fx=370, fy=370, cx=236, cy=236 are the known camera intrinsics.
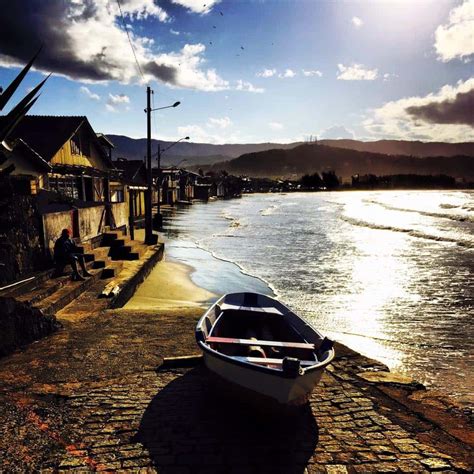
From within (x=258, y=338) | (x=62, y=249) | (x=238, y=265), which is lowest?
(x=238, y=265)

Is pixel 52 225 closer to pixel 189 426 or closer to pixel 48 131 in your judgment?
pixel 189 426

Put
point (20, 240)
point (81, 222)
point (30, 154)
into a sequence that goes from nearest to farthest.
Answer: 1. point (20, 240)
2. point (81, 222)
3. point (30, 154)

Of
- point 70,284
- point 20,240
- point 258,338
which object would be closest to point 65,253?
point 70,284

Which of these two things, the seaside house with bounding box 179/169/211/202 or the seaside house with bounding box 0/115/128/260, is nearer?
the seaside house with bounding box 0/115/128/260

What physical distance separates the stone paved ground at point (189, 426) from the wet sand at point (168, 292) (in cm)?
481

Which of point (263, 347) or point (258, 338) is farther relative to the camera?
point (258, 338)

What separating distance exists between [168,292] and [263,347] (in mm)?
7822

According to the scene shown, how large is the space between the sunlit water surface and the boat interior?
3108mm

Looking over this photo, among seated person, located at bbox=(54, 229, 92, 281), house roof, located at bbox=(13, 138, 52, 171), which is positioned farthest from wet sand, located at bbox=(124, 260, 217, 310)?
house roof, located at bbox=(13, 138, 52, 171)

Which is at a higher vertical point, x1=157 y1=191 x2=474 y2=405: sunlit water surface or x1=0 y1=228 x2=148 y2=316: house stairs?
x1=0 y1=228 x2=148 y2=316: house stairs

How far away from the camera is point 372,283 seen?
16.4 m

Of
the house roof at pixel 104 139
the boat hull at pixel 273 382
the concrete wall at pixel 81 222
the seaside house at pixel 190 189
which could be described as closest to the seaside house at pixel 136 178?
the house roof at pixel 104 139

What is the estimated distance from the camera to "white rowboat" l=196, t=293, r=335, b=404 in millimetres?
4590

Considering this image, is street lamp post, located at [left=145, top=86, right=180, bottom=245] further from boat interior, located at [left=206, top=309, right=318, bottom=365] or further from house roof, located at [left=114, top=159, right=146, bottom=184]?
house roof, located at [left=114, top=159, right=146, bottom=184]
